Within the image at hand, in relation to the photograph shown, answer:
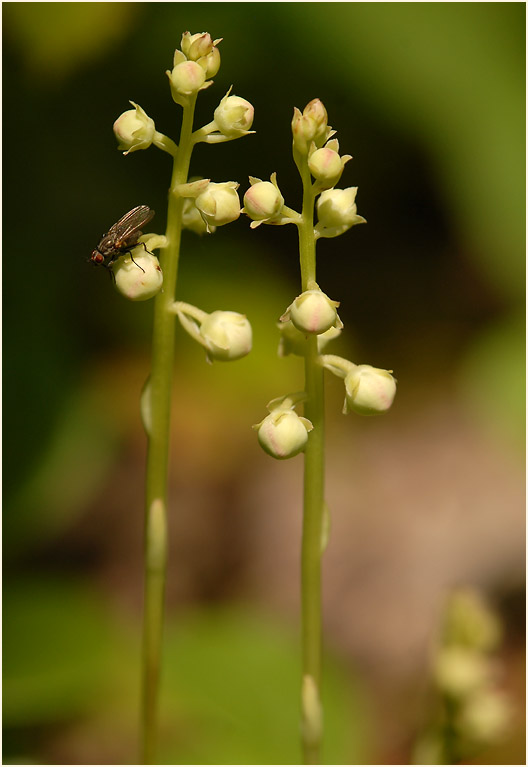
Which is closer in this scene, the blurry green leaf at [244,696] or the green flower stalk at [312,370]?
the green flower stalk at [312,370]

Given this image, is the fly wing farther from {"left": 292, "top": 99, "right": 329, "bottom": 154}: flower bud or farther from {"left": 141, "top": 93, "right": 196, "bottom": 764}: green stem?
{"left": 292, "top": 99, "right": 329, "bottom": 154}: flower bud

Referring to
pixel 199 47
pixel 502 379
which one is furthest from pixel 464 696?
pixel 502 379

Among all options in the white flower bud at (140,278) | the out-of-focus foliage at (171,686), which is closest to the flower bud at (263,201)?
the white flower bud at (140,278)

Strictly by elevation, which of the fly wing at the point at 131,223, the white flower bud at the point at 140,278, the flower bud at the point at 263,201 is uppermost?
the fly wing at the point at 131,223

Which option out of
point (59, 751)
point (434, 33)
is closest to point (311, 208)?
point (59, 751)

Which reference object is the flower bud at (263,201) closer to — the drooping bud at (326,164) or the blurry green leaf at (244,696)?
the drooping bud at (326,164)

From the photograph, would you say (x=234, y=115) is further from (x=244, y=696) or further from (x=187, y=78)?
(x=244, y=696)

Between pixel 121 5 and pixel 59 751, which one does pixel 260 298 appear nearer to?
pixel 121 5

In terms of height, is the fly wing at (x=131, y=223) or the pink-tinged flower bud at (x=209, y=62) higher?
the pink-tinged flower bud at (x=209, y=62)
